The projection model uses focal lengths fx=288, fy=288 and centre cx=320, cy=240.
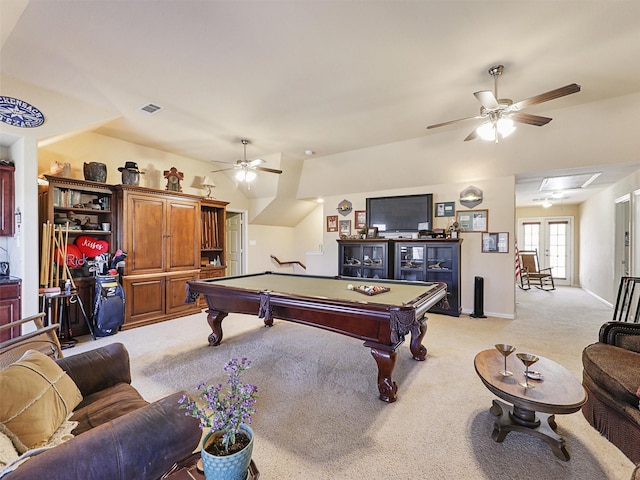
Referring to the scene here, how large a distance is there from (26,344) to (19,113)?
277 centimetres

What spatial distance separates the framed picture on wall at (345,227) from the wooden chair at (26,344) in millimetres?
5151

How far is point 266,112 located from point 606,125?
14.5 ft

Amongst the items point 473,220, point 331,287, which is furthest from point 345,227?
point 331,287

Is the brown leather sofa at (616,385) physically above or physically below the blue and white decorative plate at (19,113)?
below

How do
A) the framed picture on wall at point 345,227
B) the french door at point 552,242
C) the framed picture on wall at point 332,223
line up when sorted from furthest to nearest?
1. the french door at point 552,242
2. the framed picture on wall at point 332,223
3. the framed picture on wall at point 345,227

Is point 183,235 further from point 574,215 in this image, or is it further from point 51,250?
point 574,215

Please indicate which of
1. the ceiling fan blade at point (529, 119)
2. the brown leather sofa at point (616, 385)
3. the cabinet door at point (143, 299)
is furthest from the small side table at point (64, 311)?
the ceiling fan blade at point (529, 119)

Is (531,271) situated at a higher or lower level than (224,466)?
lower

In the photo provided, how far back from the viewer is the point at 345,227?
6.47 meters

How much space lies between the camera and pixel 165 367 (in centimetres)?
292

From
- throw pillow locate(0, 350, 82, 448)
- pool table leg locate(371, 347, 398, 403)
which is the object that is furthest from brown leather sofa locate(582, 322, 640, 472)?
throw pillow locate(0, 350, 82, 448)

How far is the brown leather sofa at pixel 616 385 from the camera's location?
1.67 meters

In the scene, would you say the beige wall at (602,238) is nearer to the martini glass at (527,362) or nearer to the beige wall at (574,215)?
the beige wall at (574,215)

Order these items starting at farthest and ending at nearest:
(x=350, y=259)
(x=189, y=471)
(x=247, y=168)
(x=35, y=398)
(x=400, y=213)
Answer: (x=350, y=259)
(x=400, y=213)
(x=247, y=168)
(x=35, y=398)
(x=189, y=471)
